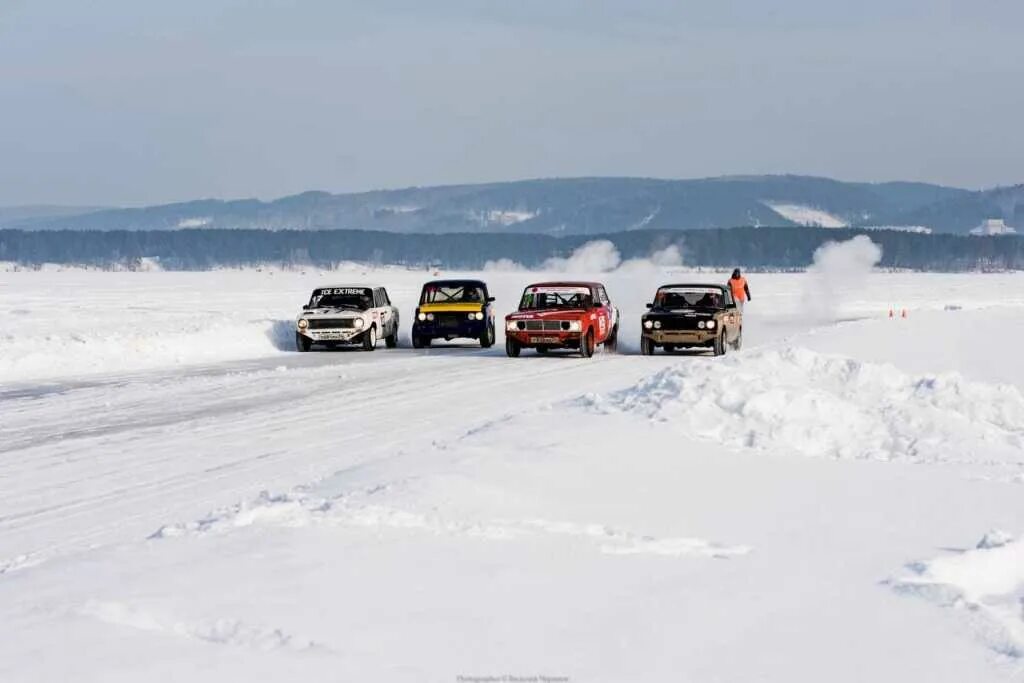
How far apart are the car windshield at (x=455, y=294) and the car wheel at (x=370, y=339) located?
66.2 inches

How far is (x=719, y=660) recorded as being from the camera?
5.90m

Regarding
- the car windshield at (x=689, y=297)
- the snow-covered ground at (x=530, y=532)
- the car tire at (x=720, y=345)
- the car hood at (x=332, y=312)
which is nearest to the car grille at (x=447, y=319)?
the car hood at (x=332, y=312)

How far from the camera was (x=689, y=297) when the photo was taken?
2938 centimetres

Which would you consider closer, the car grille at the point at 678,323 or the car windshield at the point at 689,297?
the car grille at the point at 678,323

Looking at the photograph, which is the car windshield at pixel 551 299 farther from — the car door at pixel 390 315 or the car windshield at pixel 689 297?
the car door at pixel 390 315

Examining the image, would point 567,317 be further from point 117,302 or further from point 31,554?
point 117,302

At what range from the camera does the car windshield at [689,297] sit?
94.4 feet

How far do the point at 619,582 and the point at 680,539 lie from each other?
119 centimetres

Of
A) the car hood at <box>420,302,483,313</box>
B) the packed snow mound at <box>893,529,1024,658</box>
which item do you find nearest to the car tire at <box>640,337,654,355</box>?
the car hood at <box>420,302,483,313</box>

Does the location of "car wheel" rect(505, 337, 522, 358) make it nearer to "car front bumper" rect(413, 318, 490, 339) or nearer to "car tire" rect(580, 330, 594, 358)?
"car tire" rect(580, 330, 594, 358)

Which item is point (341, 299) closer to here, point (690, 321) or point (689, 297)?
point (689, 297)

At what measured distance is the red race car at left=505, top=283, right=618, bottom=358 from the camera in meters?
27.1

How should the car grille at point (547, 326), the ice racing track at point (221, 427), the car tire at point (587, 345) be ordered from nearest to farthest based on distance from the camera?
the ice racing track at point (221, 427)
the car grille at point (547, 326)
the car tire at point (587, 345)

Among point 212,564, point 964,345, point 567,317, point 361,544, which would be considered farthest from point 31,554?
point 964,345
